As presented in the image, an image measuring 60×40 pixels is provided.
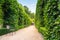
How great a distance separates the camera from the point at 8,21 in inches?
707

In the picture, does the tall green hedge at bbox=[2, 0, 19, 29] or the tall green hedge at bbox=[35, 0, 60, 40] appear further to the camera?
the tall green hedge at bbox=[2, 0, 19, 29]

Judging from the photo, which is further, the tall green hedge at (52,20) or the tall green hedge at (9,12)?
the tall green hedge at (9,12)

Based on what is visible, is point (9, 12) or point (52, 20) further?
point (9, 12)

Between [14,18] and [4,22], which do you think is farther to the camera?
[14,18]

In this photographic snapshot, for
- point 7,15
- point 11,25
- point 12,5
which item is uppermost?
point 12,5

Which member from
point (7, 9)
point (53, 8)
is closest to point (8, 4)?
point (7, 9)

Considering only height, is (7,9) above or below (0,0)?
below

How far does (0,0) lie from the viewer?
1503cm

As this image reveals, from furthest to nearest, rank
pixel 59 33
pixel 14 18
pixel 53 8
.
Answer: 1. pixel 14 18
2. pixel 53 8
3. pixel 59 33

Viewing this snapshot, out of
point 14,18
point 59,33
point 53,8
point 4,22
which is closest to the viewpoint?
point 59,33

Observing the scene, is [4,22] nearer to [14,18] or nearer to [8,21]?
[8,21]

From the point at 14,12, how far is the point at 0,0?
14.5 feet

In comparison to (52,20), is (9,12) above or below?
below

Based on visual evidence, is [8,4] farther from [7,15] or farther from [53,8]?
[53,8]
